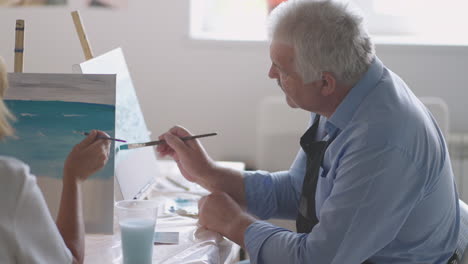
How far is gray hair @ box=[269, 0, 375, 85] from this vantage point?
3.92ft

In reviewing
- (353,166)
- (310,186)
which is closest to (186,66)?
(310,186)

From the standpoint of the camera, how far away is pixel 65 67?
10.0ft

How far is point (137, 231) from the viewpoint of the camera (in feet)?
3.47

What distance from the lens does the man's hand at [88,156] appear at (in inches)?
43.3

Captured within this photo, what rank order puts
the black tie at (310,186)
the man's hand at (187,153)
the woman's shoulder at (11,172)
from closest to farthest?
1. the woman's shoulder at (11,172)
2. the black tie at (310,186)
3. the man's hand at (187,153)

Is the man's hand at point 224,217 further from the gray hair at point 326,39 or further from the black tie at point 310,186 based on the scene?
the gray hair at point 326,39

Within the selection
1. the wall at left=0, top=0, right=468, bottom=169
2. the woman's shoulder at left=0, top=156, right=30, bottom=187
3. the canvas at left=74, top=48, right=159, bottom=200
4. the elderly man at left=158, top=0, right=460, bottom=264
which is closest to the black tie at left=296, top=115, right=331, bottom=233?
the elderly man at left=158, top=0, right=460, bottom=264

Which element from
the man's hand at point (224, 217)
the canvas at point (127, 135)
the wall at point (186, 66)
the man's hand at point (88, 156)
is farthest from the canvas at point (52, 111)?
the wall at point (186, 66)

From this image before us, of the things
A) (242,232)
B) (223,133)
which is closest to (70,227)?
(242,232)

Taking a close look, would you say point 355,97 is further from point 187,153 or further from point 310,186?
point 187,153

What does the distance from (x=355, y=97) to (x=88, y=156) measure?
586 mm

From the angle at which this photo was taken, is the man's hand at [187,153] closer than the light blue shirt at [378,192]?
No

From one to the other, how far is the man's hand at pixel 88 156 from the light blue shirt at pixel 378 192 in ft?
1.21

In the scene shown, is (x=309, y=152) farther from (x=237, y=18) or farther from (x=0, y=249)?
(x=237, y=18)
